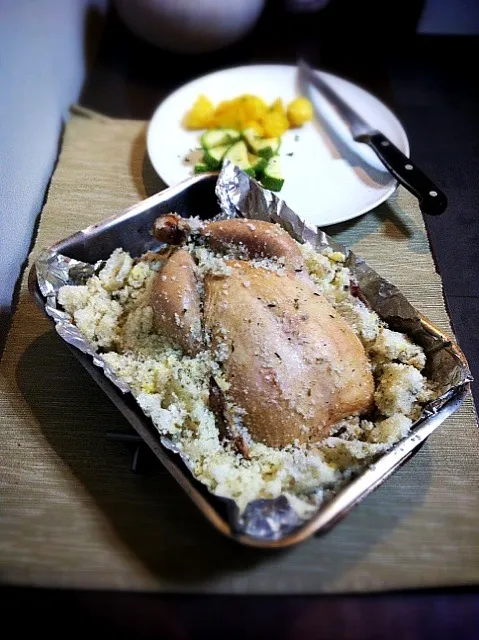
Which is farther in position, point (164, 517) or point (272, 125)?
point (272, 125)

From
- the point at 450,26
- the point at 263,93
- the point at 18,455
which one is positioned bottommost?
the point at 18,455

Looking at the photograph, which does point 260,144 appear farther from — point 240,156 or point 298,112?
point 298,112

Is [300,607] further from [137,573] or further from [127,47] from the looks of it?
[127,47]

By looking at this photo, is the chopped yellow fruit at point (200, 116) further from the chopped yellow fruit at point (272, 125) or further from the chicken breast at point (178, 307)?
the chicken breast at point (178, 307)

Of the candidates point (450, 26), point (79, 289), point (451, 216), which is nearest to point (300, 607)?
point (79, 289)

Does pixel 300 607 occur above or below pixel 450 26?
below

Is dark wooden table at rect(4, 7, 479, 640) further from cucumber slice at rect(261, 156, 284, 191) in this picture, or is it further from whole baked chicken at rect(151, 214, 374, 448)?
cucumber slice at rect(261, 156, 284, 191)

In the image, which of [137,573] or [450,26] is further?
[450,26]

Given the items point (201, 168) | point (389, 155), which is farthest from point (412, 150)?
point (201, 168)
